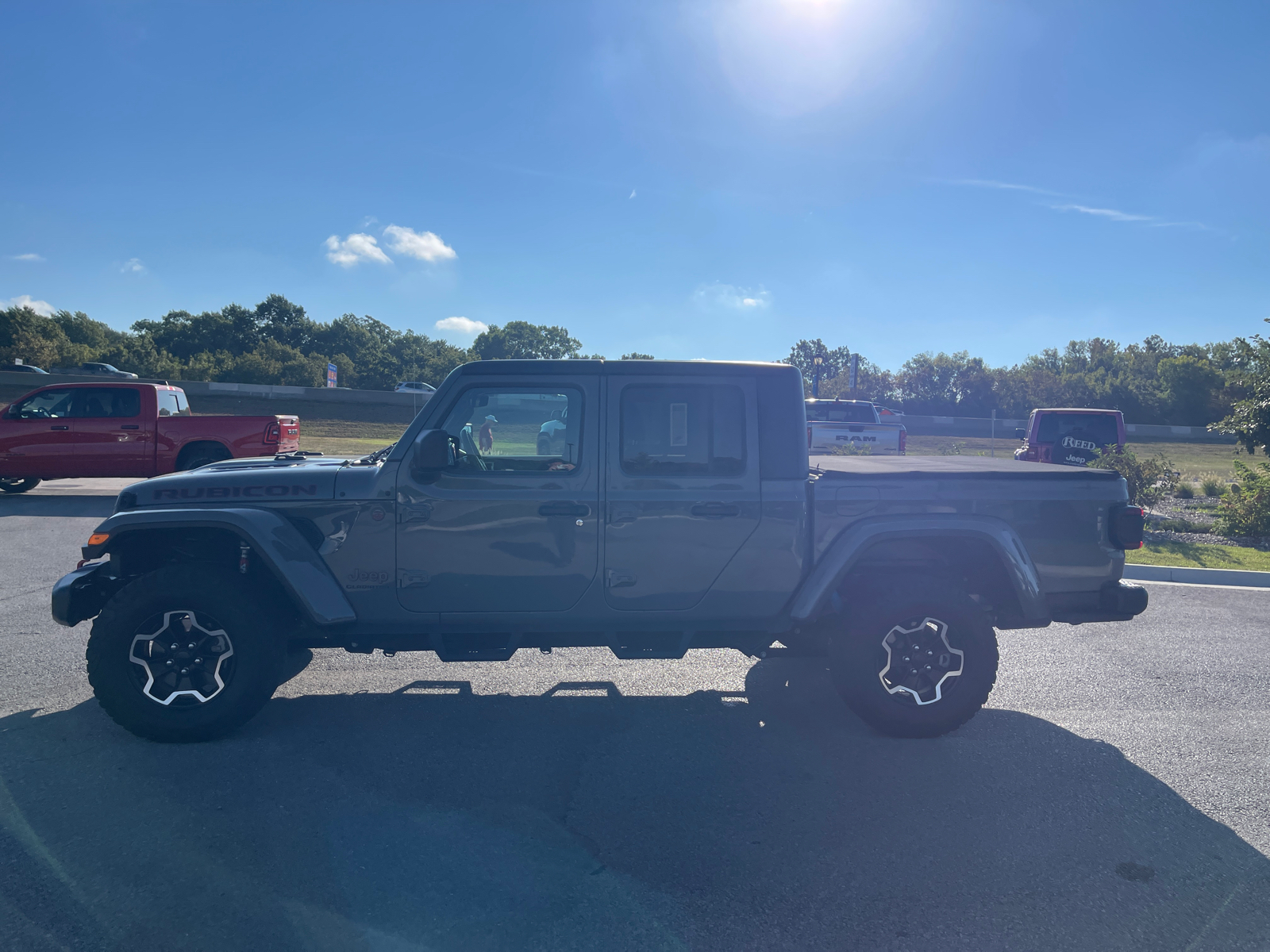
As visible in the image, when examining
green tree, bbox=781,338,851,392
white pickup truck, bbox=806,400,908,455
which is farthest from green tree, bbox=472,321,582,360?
white pickup truck, bbox=806,400,908,455

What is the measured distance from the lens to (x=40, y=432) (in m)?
12.9

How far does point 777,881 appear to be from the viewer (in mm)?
2871

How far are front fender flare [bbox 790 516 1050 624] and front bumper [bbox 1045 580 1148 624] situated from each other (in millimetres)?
201

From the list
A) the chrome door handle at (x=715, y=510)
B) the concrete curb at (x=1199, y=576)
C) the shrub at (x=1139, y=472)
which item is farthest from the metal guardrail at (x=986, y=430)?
the chrome door handle at (x=715, y=510)

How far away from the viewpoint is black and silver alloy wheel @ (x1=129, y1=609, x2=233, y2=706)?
3.91 meters

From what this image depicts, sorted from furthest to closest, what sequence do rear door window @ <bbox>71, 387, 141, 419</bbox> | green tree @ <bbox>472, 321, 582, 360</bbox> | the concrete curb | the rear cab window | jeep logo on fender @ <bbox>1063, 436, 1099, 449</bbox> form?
green tree @ <bbox>472, 321, 582, 360</bbox> → jeep logo on fender @ <bbox>1063, 436, 1099, 449</bbox> → the rear cab window → rear door window @ <bbox>71, 387, 141, 419</bbox> → the concrete curb

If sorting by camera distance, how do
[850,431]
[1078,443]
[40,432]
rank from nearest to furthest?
[40,432] → [1078,443] → [850,431]

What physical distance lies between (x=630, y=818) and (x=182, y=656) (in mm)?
2491

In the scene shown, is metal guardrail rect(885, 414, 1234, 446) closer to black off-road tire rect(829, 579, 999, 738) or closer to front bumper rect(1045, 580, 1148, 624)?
front bumper rect(1045, 580, 1148, 624)

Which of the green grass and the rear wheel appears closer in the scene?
the green grass

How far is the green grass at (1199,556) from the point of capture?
29.8ft

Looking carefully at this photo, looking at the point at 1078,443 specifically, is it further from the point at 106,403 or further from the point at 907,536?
the point at 106,403

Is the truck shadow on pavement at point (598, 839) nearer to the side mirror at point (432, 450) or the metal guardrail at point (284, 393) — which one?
the side mirror at point (432, 450)

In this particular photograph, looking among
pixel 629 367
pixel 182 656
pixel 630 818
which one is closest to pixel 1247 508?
pixel 629 367
